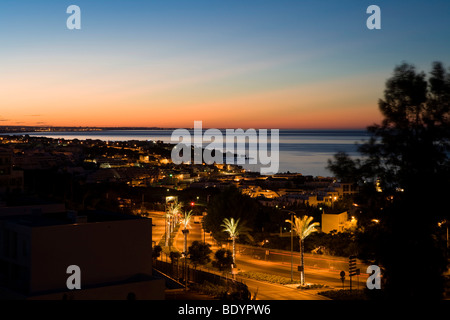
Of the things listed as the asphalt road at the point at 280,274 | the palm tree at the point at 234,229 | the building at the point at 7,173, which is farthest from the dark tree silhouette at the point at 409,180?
the building at the point at 7,173

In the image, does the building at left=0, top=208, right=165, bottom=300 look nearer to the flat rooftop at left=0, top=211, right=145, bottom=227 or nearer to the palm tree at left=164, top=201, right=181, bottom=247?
the flat rooftop at left=0, top=211, right=145, bottom=227

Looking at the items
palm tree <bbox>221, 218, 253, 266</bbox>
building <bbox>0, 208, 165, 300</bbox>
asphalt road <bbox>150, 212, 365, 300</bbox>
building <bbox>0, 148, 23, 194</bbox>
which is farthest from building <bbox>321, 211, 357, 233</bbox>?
building <bbox>0, 148, 23, 194</bbox>

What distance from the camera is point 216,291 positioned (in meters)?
19.3

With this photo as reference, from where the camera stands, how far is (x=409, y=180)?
351 inches

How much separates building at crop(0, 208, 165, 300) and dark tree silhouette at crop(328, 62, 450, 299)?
31.3 ft

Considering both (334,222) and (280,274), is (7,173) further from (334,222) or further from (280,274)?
(334,222)

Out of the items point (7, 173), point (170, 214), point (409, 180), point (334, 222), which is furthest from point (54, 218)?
point (7, 173)

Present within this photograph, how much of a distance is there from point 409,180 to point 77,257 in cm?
1108

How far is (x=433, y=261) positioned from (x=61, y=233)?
11176 mm

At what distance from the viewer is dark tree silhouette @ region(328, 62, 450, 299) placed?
8.86 meters

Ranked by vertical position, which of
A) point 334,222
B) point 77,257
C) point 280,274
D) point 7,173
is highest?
point 7,173

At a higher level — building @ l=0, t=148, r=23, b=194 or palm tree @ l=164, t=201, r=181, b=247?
building @ l=0, t=148, r=23, b=194

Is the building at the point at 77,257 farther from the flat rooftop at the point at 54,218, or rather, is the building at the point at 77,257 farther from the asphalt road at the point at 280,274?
the asphalt road at the point at 280,274
